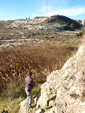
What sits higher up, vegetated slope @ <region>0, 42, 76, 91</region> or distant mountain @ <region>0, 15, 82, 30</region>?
distant mountain @ <region>0, 15, 82, 30</region>

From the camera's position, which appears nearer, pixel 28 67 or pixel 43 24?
pixel 28 67

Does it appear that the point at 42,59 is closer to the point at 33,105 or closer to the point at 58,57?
the point at 58,57

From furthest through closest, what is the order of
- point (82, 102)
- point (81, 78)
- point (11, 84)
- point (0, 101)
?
1. point (11, 84)
2. point (0, 101)
3. point (81, 78)
4. point (82, 102)

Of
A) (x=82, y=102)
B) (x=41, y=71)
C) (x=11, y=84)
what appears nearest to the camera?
(x=82, y=102)

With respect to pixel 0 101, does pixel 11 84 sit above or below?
above

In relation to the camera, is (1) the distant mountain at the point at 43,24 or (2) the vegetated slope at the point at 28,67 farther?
(1) the distant mountain at the point at 43,24

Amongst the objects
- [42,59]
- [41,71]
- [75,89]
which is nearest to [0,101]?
[41,71]

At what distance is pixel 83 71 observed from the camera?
1.75 metres

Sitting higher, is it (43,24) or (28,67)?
(43,24)

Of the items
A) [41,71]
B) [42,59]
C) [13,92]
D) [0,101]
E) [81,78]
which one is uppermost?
[81,78]

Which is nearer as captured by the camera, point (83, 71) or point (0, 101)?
point (83, 71)

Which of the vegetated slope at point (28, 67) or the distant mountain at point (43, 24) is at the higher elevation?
the distant mountain at point (43, 24)

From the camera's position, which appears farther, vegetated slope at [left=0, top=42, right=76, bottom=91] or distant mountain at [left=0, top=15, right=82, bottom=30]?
distant mountain at [left=0, top=15, right=82, bottom=30]

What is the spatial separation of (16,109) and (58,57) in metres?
3.54
